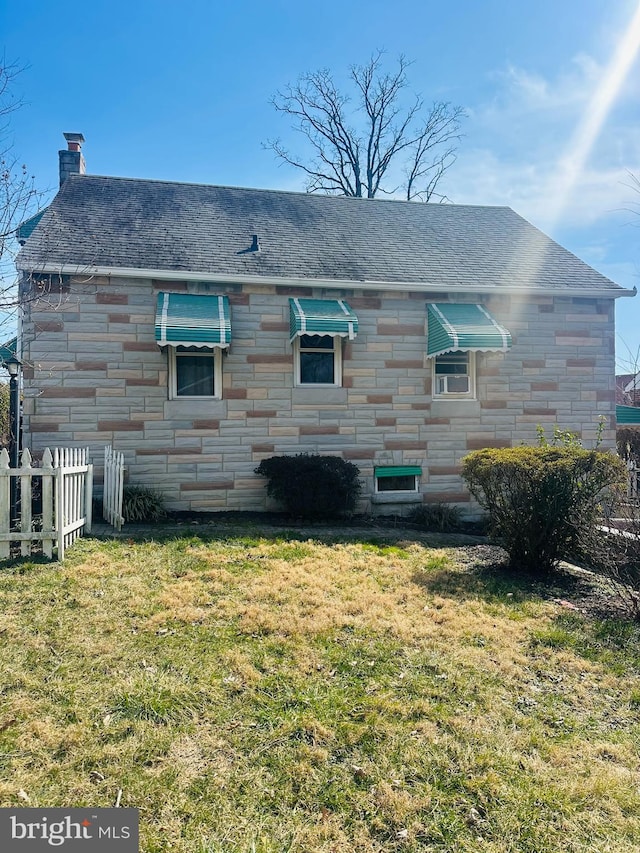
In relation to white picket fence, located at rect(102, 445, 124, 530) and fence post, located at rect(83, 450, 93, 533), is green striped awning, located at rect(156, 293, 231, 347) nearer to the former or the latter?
white picket fence, located at rect(102, 445, 124, 530)

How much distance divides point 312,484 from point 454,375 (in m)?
4.45

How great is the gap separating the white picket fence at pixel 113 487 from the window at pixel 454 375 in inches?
272

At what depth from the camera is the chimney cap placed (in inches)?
529

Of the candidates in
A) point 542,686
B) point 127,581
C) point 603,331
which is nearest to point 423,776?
point 542,686

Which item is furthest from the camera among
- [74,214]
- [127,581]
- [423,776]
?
[74,214]

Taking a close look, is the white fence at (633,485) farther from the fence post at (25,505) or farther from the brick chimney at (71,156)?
the brick chimney at (71,156)

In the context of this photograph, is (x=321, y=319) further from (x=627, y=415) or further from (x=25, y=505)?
(x=627, y=415)

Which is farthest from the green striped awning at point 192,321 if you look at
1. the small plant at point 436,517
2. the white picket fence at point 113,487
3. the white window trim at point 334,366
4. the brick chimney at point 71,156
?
the brick chimney at point 71,156

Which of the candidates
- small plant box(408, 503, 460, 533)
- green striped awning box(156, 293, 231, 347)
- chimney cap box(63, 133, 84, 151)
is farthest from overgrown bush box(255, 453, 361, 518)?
chimney cap box(63, 133, 84, 151)

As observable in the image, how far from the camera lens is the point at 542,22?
34.1ft

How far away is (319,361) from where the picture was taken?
11.0 metres

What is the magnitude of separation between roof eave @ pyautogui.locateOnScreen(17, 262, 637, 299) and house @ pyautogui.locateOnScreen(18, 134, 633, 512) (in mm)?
39

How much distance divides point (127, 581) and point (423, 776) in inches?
162

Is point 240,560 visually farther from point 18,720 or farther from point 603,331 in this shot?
point 603,331
